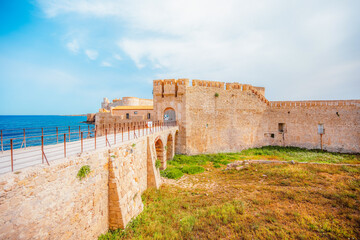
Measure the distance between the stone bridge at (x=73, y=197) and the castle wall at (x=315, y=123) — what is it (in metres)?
20.3

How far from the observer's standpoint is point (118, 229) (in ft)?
19.7

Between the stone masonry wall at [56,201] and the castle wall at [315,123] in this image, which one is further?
the castle wall at [315,123]

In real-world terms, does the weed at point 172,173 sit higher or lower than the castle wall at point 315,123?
lower

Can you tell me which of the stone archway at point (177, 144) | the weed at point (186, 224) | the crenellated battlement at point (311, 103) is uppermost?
the crenellated battlement at point (311, 103)

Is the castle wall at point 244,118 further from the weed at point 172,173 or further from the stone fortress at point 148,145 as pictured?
the weed at point 172,173

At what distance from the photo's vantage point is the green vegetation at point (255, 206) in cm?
609

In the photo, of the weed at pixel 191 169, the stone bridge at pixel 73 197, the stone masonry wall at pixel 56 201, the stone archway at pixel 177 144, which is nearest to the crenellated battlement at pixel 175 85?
the stone archway at pixel 177 144

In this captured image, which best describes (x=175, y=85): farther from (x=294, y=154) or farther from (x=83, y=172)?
(x=294, y=154)

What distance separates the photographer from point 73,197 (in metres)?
4.59

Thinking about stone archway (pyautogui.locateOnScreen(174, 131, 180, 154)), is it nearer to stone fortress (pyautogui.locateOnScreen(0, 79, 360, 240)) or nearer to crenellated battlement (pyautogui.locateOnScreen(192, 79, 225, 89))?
stone fortress (pyautogui.locateOnScreen(0, 79, 360, 240))

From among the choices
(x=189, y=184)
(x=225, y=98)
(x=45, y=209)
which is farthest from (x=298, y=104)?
(x=45, y=209)

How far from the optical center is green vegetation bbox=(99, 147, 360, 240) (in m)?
6.09

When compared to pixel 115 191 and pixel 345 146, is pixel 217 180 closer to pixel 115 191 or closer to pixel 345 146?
pixel 115 191

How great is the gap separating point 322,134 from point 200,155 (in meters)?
15.5
